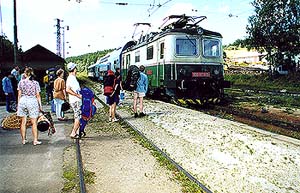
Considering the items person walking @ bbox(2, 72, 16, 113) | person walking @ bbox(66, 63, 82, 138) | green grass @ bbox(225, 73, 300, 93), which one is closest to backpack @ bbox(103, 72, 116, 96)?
person walking @ bbox(66, 63, 82, 138)

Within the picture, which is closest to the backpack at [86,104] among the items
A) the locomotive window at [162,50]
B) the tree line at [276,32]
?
the locomotive window at [162,50]

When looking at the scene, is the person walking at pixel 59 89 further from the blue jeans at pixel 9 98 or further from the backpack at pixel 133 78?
the blue jeans at pixel 9 98

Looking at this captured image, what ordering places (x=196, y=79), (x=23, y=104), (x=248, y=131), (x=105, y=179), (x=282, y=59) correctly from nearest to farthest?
(x=105, y=179) < (x=23, y=104) < (x=248, y=131) < (x=196, y=79) < (x=282, y=59)

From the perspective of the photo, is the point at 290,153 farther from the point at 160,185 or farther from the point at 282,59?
the point at 282,59

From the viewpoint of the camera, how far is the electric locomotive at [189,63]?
14.8 meters

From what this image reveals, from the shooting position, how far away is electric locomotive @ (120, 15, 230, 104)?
14758 mm

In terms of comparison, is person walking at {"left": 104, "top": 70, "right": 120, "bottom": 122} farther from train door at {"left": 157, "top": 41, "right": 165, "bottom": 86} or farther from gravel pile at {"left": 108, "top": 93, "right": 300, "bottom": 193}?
train door at {"left": 157, "top": 41, "right": 165, "bottom": 86}

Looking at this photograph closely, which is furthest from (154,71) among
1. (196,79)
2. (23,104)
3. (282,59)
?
(282,59)

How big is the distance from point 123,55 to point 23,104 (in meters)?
19.5

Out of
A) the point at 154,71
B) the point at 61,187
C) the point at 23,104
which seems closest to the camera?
the point at 61,187

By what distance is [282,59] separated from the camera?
3938 cm

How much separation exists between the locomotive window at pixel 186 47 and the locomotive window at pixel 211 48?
498 mm

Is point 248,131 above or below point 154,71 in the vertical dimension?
below

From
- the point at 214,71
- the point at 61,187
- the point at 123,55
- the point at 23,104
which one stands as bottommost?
the point at 61,187
